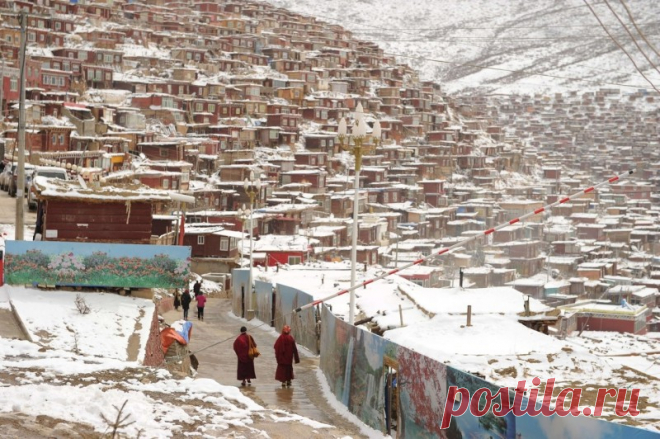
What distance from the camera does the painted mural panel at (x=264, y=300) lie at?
A: 70.1 ft

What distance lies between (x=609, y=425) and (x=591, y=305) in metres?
26.3

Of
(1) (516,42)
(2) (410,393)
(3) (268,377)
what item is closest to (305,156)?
(3) (268,377)

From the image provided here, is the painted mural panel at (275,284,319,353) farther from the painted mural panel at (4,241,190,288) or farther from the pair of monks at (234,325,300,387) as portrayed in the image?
the pair of monks at (234,325,300,387)

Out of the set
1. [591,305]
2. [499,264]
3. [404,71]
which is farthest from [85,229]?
[404,71]

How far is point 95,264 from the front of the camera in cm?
1469

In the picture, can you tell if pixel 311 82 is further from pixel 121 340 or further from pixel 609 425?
Result: pixel 609 425

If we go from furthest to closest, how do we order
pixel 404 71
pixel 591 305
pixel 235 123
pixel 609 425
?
pixel 404 71
pixel 235 123
pixel 591 305
pixel 609 425

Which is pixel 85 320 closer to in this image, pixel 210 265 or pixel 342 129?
pixel 342 129

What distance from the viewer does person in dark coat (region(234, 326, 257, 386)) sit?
39.5ft

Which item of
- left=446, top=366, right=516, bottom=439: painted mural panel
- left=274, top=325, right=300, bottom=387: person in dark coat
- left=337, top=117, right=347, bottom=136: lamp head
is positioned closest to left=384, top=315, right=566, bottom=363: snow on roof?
left=274, top=325, right=300, bottom=387: person in dark coat

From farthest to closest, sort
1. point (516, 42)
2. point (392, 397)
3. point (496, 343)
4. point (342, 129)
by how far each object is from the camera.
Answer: point (516, 42)
point (342, 129)
point (496, 343)
point (392, 397)

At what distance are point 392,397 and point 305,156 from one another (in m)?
57.9

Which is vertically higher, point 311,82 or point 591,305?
point 311,82

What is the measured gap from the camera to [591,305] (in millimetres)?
32062
